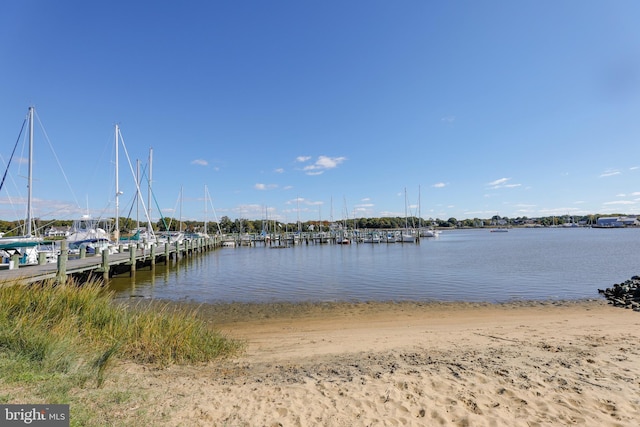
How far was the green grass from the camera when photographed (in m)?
4.45

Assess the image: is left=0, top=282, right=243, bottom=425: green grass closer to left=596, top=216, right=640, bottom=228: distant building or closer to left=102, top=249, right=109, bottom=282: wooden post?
left=102, top=249, right=109, bottom=282: wooden post

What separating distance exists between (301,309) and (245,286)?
7.06 m

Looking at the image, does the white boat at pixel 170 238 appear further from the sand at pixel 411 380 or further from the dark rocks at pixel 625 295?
the dark rocks at pixel 625 295

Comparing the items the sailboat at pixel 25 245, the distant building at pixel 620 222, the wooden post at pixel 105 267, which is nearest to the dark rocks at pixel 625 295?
the wooden post at pixel 105 267

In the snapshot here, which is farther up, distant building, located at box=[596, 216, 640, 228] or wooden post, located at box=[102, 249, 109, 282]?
distant building, located at box=[596, 216, 640, 228]

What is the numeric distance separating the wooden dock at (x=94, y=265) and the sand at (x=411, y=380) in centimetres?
701

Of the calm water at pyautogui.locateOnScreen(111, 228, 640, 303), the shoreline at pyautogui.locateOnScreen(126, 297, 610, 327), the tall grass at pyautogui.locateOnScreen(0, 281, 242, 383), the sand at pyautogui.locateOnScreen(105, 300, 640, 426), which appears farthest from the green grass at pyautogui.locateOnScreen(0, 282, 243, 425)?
the calm water at pyautogui.locateOnScreen(111, 228, 640, 303)

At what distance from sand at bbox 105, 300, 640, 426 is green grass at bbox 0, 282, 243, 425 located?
0.43 metres

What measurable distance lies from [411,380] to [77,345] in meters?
6.07

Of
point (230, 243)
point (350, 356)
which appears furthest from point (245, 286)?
point (230, 243)

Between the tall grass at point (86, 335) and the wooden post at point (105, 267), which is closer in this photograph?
the tall grass at point (86, 335)

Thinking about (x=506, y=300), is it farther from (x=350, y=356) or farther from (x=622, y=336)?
(x=350, y=356)

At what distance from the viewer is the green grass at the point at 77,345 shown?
4.45 meters

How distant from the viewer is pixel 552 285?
1977 centimetres
